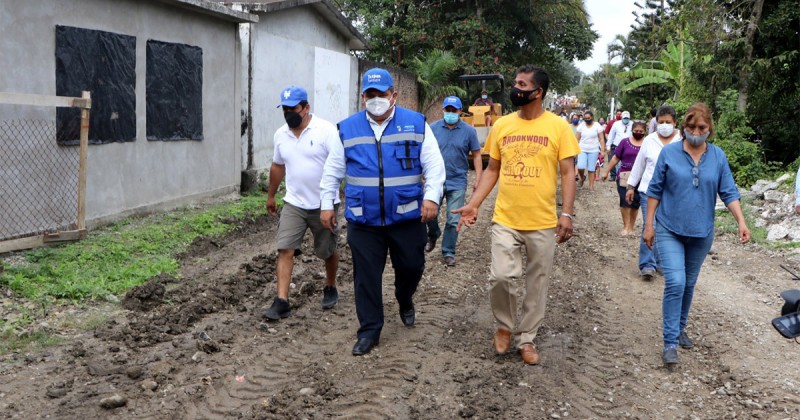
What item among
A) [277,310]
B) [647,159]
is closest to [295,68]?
[647,159]

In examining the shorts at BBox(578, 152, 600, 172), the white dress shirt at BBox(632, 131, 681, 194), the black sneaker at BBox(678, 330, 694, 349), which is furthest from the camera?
the shorts at BBox(578, 152, 600, 172)

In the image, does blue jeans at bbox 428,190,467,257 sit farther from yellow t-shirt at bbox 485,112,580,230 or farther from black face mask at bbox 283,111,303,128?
yellow t-shirt at bbox 485,112,580,230

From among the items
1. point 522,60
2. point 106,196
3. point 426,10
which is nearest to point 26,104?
point 106,196

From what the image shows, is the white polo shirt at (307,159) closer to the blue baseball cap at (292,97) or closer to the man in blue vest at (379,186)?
the blue baseball cap at (292,97)

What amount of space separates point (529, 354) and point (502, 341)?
0.23 metres

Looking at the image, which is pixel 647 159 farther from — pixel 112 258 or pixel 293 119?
pixel 112 258

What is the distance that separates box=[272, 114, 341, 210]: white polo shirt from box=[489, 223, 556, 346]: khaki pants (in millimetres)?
1666

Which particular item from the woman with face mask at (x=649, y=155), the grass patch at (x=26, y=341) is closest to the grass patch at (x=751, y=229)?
the woman with face mask at (x=649, y=155)

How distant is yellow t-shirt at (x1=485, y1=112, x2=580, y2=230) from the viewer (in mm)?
5320

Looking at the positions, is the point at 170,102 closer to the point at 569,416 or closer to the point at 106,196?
the point at 106,196

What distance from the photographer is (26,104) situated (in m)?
7.60

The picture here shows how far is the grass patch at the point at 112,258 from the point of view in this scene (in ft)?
22.7

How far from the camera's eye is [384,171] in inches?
213

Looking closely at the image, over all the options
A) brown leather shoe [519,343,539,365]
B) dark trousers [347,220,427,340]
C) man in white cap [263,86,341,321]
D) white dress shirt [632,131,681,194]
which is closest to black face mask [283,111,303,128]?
man in white cap [263,86,341,321]
